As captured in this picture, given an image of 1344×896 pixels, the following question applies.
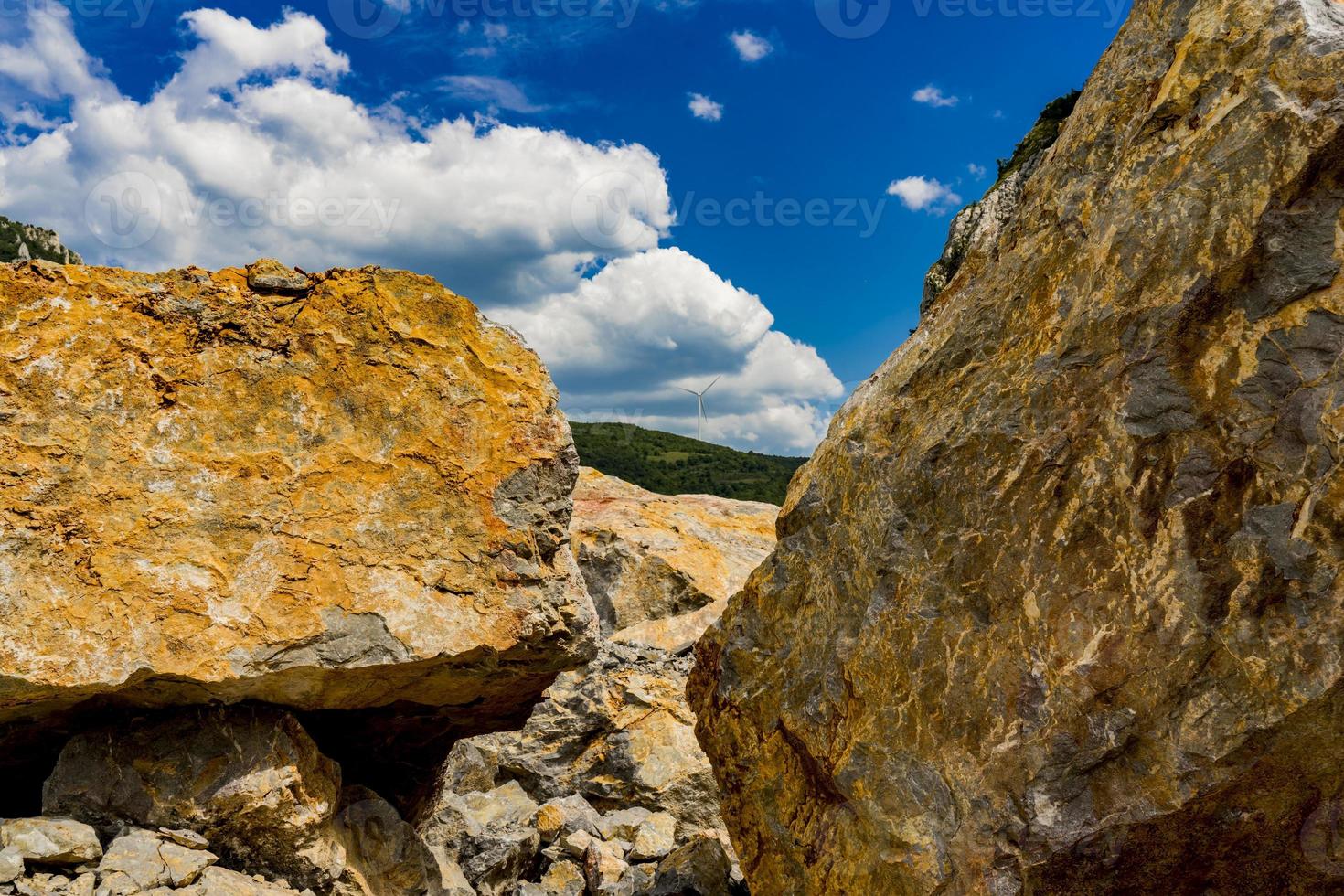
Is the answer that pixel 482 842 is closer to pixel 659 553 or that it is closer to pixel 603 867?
pixel 603 867

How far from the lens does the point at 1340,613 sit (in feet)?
11.6

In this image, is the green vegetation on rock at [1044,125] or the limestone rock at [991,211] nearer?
the limestone rock at [991,211]

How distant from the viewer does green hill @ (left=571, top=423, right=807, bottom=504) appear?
77.7 metres

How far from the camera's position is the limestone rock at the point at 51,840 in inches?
209

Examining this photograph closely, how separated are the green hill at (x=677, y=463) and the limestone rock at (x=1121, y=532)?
59319mm

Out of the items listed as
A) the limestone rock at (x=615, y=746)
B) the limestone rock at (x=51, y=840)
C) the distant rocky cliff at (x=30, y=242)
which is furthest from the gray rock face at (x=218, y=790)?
the distant rocky cliff at (x=30, y=242)

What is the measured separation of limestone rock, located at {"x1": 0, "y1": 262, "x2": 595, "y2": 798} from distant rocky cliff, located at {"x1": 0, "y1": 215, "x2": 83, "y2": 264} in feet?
220

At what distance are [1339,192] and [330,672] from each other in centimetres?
583

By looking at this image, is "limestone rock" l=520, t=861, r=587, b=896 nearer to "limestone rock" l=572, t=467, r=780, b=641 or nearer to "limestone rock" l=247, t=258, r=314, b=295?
"limestone rock" l=247, t=258, r=314, b=295

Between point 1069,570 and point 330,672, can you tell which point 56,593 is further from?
point 1069,570

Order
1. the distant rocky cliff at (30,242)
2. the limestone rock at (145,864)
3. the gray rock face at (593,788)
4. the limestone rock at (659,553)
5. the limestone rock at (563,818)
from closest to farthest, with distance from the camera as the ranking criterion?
1. the limestone rock at (145,864)
2. the gray rock face at (593,788)
3. the limestone rock at (563,818)
4. the limestone rock at (659,553)
5. the distant rocky cliff at (30,242)

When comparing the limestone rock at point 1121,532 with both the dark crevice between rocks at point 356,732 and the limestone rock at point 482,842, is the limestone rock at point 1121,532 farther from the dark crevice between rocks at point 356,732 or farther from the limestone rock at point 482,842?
the limestone rock at point 482,842

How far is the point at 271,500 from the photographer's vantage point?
6281 millimetres

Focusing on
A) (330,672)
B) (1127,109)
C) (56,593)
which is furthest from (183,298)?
(1127,109)
